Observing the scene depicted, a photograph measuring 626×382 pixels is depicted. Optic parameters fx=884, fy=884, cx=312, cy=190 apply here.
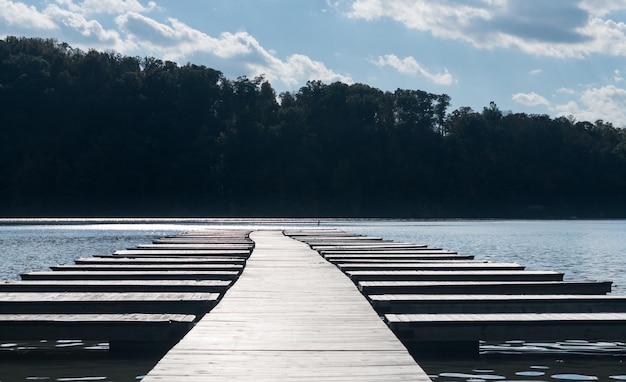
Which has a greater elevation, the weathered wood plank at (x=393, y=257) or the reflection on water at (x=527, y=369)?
the weathered wood plank at (x=393, y=257)

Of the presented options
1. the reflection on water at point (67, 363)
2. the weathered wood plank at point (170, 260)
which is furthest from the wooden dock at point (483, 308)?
the reflection on water at point (67, 363)

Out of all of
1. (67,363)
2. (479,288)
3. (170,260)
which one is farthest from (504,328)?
(170,260)

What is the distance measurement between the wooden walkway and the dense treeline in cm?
7320

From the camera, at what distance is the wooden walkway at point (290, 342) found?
646 centimetres

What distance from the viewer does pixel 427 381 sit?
6.09m

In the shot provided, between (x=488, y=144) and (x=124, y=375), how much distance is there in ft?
283

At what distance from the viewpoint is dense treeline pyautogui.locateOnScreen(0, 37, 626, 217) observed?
8325cm

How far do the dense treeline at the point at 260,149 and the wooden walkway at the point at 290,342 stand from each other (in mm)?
73200

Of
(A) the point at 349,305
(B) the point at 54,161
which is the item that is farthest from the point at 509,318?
(B) the point at 54,161

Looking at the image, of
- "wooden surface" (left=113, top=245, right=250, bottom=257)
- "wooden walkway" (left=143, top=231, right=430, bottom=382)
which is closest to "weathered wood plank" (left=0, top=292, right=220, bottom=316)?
"wooden walkway" (left=143, top=231, right=430, bottom=382)

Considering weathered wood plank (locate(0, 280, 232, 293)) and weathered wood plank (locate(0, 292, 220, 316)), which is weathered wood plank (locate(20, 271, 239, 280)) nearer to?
weathered wood plank (locate(0, 280, 232, 293))

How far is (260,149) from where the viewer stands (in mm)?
89625

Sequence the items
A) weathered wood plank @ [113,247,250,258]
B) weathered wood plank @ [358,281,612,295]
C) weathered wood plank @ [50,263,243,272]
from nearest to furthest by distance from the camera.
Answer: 1. weathered wood plank @ [358,281,612,295]
2. weathered wood plank @ [50,263,243,272]
3. weathered wood plank @ [113,247,250,258]

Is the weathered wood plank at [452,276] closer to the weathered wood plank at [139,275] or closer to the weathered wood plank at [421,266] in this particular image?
the weathered wood plank at [421,266]
